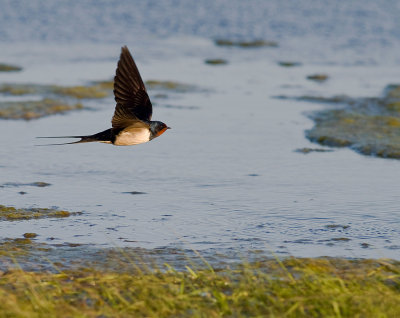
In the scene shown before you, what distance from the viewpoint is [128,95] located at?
225 inches

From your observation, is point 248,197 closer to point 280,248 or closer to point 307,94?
point 280,248

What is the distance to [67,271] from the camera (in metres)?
4.64

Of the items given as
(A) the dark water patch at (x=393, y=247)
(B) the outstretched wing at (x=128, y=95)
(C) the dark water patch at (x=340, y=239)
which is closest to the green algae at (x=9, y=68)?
(B) the outstretched wing at (x=128, y=95)

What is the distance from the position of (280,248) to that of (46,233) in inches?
60.3

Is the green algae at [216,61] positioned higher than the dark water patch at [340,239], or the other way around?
the green algae at [216,61]

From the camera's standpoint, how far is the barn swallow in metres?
5.60

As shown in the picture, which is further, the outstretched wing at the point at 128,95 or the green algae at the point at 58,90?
the green algae at the point at 58,90

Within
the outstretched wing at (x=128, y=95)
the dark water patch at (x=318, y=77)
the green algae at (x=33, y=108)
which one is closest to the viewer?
the outstretched wing at (x=128, y=95)

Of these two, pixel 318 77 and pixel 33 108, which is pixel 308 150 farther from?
pixel 318 77

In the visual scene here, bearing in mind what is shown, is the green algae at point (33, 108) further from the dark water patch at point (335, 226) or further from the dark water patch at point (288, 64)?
the dark water patch at point (335, 226)

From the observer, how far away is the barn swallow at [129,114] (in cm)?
560

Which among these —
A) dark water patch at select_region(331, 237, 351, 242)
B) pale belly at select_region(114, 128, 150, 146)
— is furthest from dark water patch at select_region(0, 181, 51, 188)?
dark water patch at select_region(331, 237, 351, 242)

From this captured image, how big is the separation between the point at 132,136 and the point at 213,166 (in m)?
2.24

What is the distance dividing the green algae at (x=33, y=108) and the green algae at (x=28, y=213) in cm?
393
